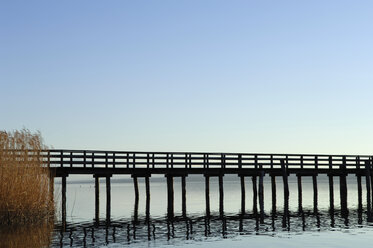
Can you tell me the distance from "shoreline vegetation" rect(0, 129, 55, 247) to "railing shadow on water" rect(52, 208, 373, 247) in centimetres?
113

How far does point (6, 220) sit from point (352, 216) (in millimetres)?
21430

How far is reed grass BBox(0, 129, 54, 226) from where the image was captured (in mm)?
26188

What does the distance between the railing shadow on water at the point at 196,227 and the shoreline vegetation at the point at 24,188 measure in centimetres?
113

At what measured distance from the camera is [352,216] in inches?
1513

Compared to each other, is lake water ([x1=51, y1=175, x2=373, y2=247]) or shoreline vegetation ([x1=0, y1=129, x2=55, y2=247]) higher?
shoreline vegetation ([x1=0, y1=129, x2=55, y2=247])

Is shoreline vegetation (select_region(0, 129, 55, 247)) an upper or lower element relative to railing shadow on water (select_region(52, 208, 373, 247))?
upper

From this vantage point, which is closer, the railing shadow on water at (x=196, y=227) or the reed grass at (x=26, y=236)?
the reed grass at (x=26, y=236)

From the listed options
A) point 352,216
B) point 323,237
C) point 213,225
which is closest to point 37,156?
point 213,225

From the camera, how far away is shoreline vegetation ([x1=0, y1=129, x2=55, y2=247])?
26031mm

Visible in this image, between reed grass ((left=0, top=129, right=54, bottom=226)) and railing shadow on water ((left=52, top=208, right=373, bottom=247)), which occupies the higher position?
reed grass ((left=0, top=129, right=54, bottom=226))

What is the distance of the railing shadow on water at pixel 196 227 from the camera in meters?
26.5

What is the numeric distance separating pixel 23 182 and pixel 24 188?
256mm

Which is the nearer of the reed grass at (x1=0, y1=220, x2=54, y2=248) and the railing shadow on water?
the reed grass at (x1=0, y1=220, x2=54, y2=248)

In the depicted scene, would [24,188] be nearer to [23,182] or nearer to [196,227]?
[23,182]
